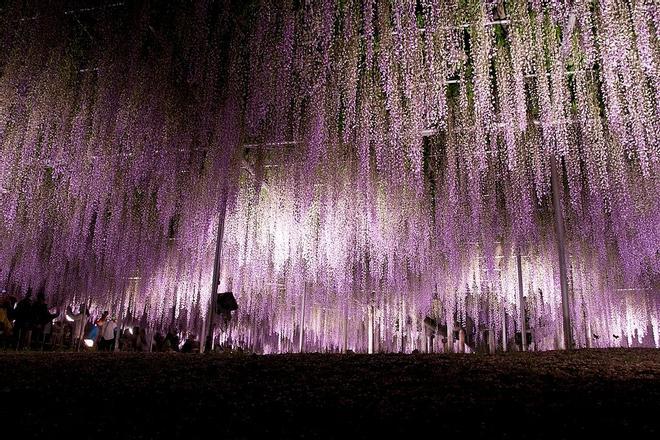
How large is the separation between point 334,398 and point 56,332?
533 inches

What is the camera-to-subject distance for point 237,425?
264cm

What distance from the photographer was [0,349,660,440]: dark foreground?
8.36 feet

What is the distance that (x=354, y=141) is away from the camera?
27.7 feet

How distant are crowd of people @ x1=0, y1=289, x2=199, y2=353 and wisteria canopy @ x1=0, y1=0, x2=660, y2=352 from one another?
6.93ft

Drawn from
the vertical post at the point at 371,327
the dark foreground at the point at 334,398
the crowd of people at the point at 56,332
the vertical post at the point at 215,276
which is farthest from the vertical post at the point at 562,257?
the vertical post at the point at 371,327

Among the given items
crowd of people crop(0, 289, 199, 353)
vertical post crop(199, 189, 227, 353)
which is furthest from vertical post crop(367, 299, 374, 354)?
vertical post crop(199, 189, 227, 353)

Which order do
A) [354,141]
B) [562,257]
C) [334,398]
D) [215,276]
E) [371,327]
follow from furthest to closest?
[371,327], [354,141], [215,276], [562,257], [334,398]

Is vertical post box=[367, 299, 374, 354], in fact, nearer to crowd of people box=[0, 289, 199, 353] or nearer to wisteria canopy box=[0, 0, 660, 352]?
wisteria canopy box=[0, 0, 660, 352]

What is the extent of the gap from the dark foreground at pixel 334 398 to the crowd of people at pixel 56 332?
18.1 ft

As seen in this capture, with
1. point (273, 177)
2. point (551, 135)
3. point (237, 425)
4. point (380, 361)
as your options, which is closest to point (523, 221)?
point (551, 135)

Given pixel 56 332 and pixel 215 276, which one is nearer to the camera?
pixel 215 276

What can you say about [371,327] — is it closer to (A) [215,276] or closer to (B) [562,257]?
(A) [215,276]

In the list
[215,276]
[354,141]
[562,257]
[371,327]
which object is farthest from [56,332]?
[562,257]

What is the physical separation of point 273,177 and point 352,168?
74.0 inches
